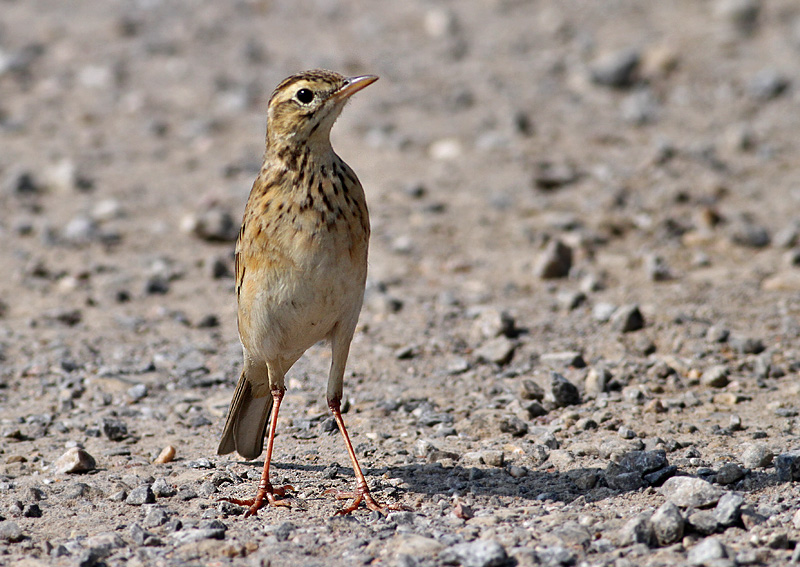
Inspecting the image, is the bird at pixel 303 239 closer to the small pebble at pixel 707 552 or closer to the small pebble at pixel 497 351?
the small pebble at pixel 707 552

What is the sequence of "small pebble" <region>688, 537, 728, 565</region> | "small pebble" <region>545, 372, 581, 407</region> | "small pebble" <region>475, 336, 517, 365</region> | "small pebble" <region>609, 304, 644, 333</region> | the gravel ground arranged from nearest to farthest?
"small pebble" <region>688, 537, 728, 565</region>
the gravel ground
"small pebble" <region>545, 372, 581, 407</region>
"small pebble" <region>475, 336, 517, 365</region>
"small pebble" <region>609, 304, 644, 333</region>

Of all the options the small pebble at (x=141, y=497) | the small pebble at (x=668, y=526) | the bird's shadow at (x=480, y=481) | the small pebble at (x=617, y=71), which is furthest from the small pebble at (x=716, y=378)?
the small pebble at (x=617, y=71)

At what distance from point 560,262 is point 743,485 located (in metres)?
4.11

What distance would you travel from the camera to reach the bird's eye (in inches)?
221

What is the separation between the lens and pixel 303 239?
5.48 meters

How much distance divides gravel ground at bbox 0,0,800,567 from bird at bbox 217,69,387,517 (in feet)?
2.75

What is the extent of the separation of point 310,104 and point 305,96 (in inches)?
2.1

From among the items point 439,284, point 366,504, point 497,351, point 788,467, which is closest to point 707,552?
point 788,467

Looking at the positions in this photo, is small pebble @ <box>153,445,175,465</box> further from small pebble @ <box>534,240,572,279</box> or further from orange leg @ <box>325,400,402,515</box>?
small pebble @ <box>534,240,572,279</box>

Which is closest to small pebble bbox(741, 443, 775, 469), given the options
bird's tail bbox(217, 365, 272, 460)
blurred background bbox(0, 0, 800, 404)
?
blurred background bbox(0, 0, 800, 404)

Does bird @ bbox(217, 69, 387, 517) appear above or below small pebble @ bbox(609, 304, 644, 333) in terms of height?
above

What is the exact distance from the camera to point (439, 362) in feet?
25.5

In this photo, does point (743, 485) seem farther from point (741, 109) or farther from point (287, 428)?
point (741, 109)

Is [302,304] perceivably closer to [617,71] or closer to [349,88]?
[349,88]
